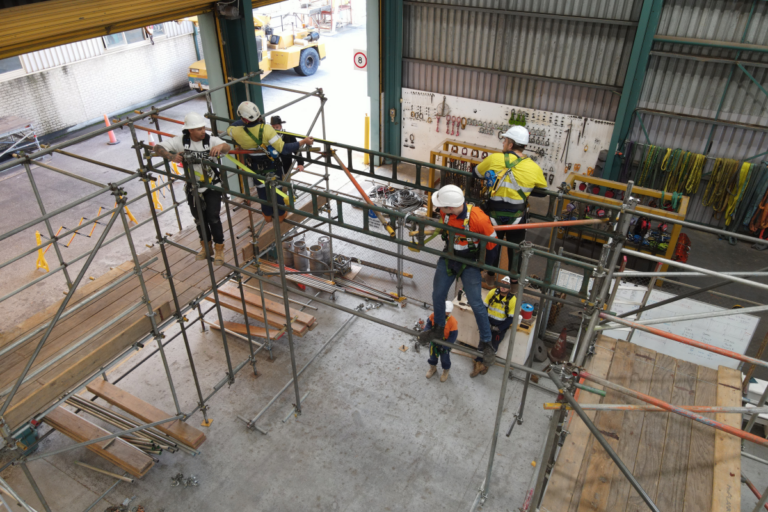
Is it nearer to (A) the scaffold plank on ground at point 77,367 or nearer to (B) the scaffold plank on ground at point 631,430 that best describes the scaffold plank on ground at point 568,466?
(B) the scaffold plank on ground at point 631,430

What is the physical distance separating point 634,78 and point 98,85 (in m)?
18.5

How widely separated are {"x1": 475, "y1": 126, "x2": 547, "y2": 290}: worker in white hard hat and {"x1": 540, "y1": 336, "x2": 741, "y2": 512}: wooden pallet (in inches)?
97.7

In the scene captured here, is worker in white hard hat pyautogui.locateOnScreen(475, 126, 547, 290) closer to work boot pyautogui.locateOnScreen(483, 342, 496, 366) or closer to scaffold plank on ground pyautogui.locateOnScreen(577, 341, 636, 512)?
work boot pyautogui.locateOnScreen(483, 342, 496, 366)

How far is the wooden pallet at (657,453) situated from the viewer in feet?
17.2

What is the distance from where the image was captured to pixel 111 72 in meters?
20.4

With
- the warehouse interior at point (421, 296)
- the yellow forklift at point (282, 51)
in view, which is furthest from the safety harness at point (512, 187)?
the yellow forklift at point (282, 51)

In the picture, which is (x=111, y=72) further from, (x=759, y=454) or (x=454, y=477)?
(x=759, y=454)

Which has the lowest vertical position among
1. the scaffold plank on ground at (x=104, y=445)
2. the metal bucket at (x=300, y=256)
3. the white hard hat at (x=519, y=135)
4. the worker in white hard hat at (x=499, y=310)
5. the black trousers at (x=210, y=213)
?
the scaffold plank on ground at (x=104, y=445)

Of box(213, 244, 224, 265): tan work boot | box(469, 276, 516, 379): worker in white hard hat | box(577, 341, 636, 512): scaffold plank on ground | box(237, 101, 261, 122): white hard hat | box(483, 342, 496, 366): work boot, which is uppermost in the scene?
box(237, 101, 261, 122): white hard hat

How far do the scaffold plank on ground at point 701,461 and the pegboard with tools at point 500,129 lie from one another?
27.7 ft

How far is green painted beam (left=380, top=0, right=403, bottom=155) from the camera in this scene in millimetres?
14625

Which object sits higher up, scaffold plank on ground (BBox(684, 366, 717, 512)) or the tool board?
scaffold plank on ground (BBox(684, 366, 717, 512))

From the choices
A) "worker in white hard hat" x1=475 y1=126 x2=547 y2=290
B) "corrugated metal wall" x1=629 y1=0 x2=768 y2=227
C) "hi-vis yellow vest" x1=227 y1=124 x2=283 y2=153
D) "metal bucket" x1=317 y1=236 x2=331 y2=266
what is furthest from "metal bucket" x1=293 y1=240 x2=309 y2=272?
"corrugated metal wall" x1=629 y1=0 x2=768 y2=227

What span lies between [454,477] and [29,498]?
20.2ft
